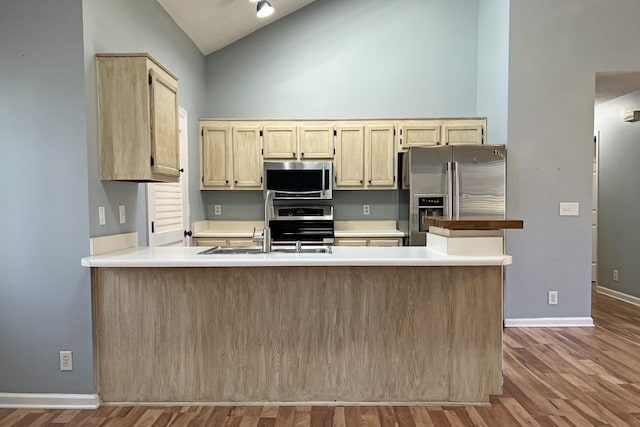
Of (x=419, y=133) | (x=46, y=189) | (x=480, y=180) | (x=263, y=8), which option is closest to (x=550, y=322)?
(x=480, y=180)

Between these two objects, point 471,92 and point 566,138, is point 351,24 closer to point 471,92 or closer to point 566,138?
point 471,92

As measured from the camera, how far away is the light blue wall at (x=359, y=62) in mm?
4996

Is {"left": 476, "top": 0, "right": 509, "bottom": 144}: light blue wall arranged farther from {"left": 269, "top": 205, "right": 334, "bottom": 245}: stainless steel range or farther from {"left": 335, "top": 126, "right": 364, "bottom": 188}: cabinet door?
{"left": 269, "top": 205, "right": 334, "bottom": 245}: stainless steel range

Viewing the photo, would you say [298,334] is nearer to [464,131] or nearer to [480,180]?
[480,180]

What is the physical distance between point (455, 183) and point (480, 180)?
9.5 inches

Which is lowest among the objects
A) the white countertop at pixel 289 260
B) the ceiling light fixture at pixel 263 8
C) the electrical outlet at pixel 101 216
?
the white countertop at pixel 289 260

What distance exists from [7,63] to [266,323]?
86.4 inches

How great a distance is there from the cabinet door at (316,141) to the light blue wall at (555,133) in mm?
1900

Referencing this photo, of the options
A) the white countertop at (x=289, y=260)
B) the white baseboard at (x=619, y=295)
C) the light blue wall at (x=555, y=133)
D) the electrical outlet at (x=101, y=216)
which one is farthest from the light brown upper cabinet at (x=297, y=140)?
the white baseboard at (x=619, y=295)

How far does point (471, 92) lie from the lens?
16.5 ft

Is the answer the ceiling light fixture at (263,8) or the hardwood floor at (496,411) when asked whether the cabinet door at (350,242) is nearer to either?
the hardwood floor at (496,411)

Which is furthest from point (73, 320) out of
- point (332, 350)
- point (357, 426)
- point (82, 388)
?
point (357, 426)

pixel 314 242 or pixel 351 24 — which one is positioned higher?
pixel 351 24

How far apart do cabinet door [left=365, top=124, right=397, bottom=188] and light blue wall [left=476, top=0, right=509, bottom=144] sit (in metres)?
1.09
